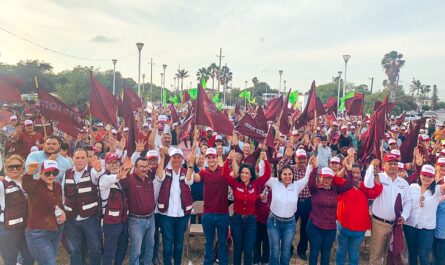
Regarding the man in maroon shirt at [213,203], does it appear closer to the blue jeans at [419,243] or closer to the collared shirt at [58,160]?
the collared shirt at [58,160]

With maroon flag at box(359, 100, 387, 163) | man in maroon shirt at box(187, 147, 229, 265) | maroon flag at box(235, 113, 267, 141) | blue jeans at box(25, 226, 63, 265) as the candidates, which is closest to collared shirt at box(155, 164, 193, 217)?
man in maroon shirt at box(187, 147, 229, 265)

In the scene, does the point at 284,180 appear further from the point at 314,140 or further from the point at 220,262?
the point at 314,140

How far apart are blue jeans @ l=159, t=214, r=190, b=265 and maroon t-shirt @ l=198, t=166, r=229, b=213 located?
17.6 inches

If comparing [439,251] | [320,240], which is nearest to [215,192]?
[320,240]

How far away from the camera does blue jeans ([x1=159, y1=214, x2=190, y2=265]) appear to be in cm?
540

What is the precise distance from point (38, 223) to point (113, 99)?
3126 mm

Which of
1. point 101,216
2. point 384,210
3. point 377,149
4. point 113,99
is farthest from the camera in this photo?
point 113,99

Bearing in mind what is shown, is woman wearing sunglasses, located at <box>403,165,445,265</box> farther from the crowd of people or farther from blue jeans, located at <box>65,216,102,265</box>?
blue jeans, located at <box>65,216,102,265</box>

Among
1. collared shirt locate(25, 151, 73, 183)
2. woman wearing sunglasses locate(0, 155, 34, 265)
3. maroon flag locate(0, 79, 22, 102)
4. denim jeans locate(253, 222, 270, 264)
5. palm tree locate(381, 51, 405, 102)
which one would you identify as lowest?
denim jeans locate(253, 222, 270, 264)

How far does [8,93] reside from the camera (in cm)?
757

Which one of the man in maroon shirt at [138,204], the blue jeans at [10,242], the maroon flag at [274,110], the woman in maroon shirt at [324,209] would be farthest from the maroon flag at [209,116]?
the maroon flag at [274,110]

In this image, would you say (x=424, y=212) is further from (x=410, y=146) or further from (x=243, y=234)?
(x=243, y=234)

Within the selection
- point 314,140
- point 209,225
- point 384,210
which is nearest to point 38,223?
point 209,225

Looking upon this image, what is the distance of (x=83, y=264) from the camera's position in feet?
18.2
